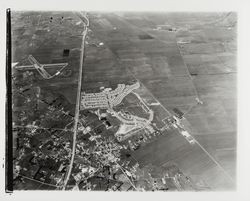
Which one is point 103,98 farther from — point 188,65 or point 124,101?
point 188,65

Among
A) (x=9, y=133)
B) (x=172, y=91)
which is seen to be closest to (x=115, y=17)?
(x=172, y=91)

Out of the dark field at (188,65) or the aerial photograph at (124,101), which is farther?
the dark field at (188,65)

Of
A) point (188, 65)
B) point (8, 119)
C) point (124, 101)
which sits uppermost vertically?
point (188, 65)

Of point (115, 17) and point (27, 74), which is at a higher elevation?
point (115, 17)

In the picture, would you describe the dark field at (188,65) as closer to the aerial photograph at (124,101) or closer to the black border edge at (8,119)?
the aerial photograph at (124,101)

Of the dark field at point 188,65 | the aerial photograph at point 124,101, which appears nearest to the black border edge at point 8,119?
the aerial photograph at point 124,101

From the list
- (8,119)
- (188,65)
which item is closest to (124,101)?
(188,65)

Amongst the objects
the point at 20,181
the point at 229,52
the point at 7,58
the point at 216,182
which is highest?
the point at 229,52
